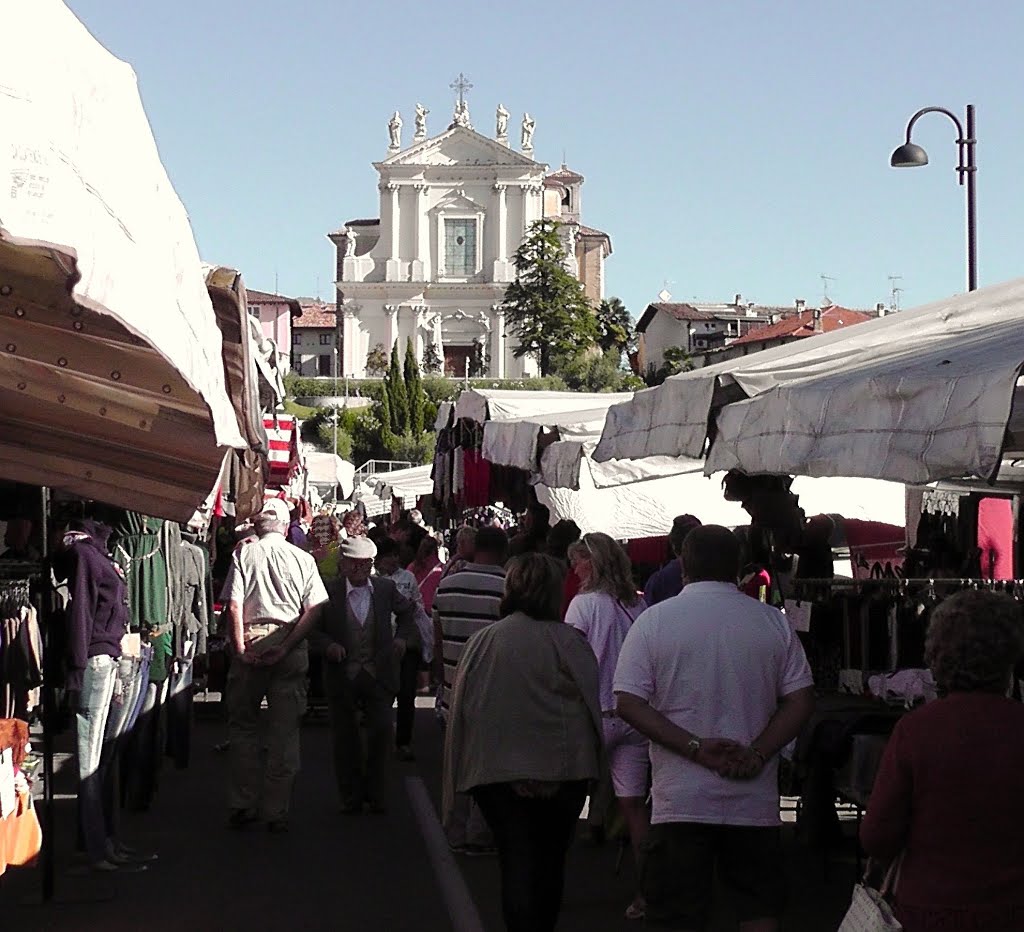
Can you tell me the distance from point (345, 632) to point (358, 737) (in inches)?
27.2

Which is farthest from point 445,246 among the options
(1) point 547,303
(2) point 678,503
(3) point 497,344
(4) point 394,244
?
(2) point 678,503

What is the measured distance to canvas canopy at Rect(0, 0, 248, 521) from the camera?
127 inches

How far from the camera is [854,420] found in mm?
6305

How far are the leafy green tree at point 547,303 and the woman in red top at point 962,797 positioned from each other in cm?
8728

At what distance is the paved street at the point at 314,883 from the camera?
8078mm

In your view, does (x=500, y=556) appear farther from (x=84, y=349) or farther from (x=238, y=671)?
(x=84, y=349)

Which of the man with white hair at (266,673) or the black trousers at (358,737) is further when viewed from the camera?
the black trousers at (358,737)

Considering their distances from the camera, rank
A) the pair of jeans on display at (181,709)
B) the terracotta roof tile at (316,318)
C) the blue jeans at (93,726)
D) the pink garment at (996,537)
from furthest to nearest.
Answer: the terracotta roof tile at (316,318) → the pair of jeans on display at (181,709) → the pink garment at (996,537) → the blue jeans at (93,726)

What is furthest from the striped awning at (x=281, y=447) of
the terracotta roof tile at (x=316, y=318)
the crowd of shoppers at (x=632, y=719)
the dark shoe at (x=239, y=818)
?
the terracotta roof tile at (x=316, y=318)

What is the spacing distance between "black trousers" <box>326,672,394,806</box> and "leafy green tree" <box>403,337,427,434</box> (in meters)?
72.8

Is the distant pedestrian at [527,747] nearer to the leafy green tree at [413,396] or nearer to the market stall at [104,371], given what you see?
the market stall at [104,371]

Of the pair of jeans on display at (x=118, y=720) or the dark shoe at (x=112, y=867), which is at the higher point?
the pair of jeans on display at (x=118, y=720)

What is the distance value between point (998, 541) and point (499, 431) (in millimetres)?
5437

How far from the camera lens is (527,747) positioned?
6480 millimetres
